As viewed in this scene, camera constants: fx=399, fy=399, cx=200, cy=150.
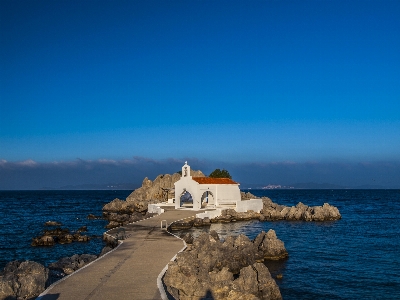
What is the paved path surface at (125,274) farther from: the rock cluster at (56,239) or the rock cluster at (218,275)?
the rock cluster at (56,239)

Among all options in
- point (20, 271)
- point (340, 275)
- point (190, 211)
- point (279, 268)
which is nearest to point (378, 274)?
point (340, 275)

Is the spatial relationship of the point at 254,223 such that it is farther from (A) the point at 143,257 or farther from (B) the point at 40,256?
(A) the point at 143,257

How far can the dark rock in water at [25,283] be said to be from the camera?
49.2ft

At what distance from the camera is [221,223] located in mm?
48781

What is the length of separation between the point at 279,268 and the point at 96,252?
1519cm

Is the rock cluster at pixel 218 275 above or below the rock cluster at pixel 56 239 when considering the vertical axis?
above

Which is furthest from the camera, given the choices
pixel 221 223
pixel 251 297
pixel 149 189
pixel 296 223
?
pixel 149 189

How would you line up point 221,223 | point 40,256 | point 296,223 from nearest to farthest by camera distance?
point 40,256, point 221,223, point 296,223

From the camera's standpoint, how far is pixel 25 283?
16109 millimetres

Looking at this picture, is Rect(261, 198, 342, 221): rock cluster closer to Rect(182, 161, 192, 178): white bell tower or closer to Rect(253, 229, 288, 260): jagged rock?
Rect(182, 161, 192, 178): white bell tower

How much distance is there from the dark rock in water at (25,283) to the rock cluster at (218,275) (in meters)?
5.21

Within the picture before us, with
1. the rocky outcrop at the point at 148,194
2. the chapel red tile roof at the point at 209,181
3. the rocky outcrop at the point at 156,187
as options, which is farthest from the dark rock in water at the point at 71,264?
the rocky outcrop at the point at 156,187

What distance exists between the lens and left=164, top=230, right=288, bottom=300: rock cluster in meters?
16.7

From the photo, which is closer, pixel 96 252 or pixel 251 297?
pixel 251 297
